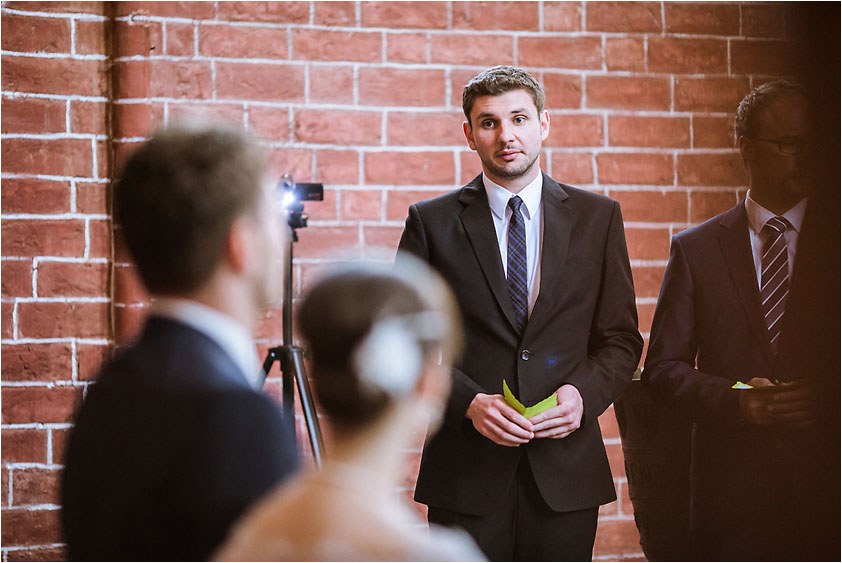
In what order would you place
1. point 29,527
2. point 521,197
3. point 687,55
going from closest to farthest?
point 521,197 < point 29,527 < point 687,55

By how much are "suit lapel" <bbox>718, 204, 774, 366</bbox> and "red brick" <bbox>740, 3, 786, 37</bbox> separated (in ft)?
3.96

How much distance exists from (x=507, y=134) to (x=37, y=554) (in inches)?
69.5

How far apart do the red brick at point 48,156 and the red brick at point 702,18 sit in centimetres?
184

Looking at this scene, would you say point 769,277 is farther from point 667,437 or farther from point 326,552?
point 326,552

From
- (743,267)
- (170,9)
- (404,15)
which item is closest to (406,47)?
(404,15)

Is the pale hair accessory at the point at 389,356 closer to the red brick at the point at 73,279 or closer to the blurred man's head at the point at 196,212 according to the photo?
the blurred man's head at the point at 196,212

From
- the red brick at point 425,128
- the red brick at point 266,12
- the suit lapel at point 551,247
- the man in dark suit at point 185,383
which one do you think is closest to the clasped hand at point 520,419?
the suit lapel at point 551,247

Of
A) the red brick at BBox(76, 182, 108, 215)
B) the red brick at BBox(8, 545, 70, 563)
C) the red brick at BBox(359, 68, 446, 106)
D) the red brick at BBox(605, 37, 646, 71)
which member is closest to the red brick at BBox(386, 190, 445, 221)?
the red brick at BBox(359, 68, 446, 106)

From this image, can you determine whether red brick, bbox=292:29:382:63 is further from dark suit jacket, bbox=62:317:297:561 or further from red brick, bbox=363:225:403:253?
dark suit jacket, bbox=62:317:297:561

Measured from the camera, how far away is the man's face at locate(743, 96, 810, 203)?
64.9 inches

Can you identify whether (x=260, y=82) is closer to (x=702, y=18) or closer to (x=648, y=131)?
(x=648, y=131)

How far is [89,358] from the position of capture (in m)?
2.35

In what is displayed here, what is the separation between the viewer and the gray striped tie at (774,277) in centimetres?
168

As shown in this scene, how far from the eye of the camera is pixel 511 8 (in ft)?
8.34
